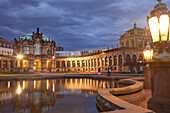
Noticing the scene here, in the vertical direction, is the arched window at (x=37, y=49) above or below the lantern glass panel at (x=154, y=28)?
above

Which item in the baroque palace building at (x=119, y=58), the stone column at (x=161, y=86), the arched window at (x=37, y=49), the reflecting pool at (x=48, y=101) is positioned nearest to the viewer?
the stone column at (x=161, y=86)

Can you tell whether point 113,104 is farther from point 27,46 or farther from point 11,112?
point 27,46

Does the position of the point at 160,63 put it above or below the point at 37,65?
above

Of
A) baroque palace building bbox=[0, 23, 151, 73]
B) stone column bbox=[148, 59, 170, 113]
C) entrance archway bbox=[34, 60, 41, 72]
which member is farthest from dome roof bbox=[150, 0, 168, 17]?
entrance archway bbox=[34, 60, 41, 72]

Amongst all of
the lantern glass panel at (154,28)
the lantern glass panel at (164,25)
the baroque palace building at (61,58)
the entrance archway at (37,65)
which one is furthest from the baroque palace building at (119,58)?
the lantern glass panel at (164,25)

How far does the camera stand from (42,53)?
252 feet

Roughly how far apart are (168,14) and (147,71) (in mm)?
10572

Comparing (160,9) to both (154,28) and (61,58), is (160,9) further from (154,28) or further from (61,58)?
(61,58)

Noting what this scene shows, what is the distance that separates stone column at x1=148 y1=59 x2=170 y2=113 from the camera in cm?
449

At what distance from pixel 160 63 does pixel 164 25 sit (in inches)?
56.7

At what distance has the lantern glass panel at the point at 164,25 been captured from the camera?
4.95 meters

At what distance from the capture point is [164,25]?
5012 mm

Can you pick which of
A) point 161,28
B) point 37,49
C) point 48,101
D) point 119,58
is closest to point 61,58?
point 37,49

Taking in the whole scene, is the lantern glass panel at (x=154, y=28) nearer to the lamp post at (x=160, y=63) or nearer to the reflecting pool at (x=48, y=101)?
the lamp post at (x=160, y=63)
